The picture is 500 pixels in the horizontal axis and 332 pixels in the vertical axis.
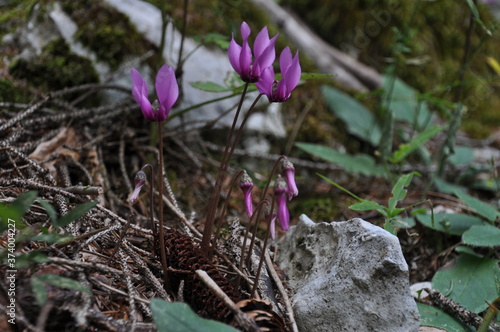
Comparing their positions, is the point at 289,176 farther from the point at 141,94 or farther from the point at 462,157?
the point at 462,157

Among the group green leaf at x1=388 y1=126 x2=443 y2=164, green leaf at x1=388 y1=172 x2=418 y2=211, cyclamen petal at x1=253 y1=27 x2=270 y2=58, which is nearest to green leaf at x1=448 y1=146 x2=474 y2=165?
green leaf at x1=388 y1=126 x2=443 y2=164

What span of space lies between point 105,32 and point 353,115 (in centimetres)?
179

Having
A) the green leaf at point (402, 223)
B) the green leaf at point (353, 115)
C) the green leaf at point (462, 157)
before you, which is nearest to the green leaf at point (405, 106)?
the green leaf at point (353, 115)

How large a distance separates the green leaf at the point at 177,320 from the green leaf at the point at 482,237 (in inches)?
43.3

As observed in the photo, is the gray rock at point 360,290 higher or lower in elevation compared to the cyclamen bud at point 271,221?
lower

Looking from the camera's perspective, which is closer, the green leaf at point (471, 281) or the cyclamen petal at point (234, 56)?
the cyclamen petal at point (234, 56)

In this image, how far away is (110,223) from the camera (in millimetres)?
1590

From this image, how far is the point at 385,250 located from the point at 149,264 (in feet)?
2.43

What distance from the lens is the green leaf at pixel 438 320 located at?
1497 millimetres

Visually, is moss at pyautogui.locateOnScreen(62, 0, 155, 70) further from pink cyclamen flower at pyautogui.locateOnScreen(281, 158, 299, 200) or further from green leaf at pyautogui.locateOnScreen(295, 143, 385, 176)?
pink cyclamen flower at pyautogui.locateOnScreen(281, 158, 299, 200)

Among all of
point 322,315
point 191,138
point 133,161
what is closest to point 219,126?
point 191,138

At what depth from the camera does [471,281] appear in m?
1.75

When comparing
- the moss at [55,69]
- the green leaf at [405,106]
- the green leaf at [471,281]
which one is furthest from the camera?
the green leaf at [405,106]

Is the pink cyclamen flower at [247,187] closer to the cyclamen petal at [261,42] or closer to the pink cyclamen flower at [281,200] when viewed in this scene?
the pink cyclamen flower at [281,200]
